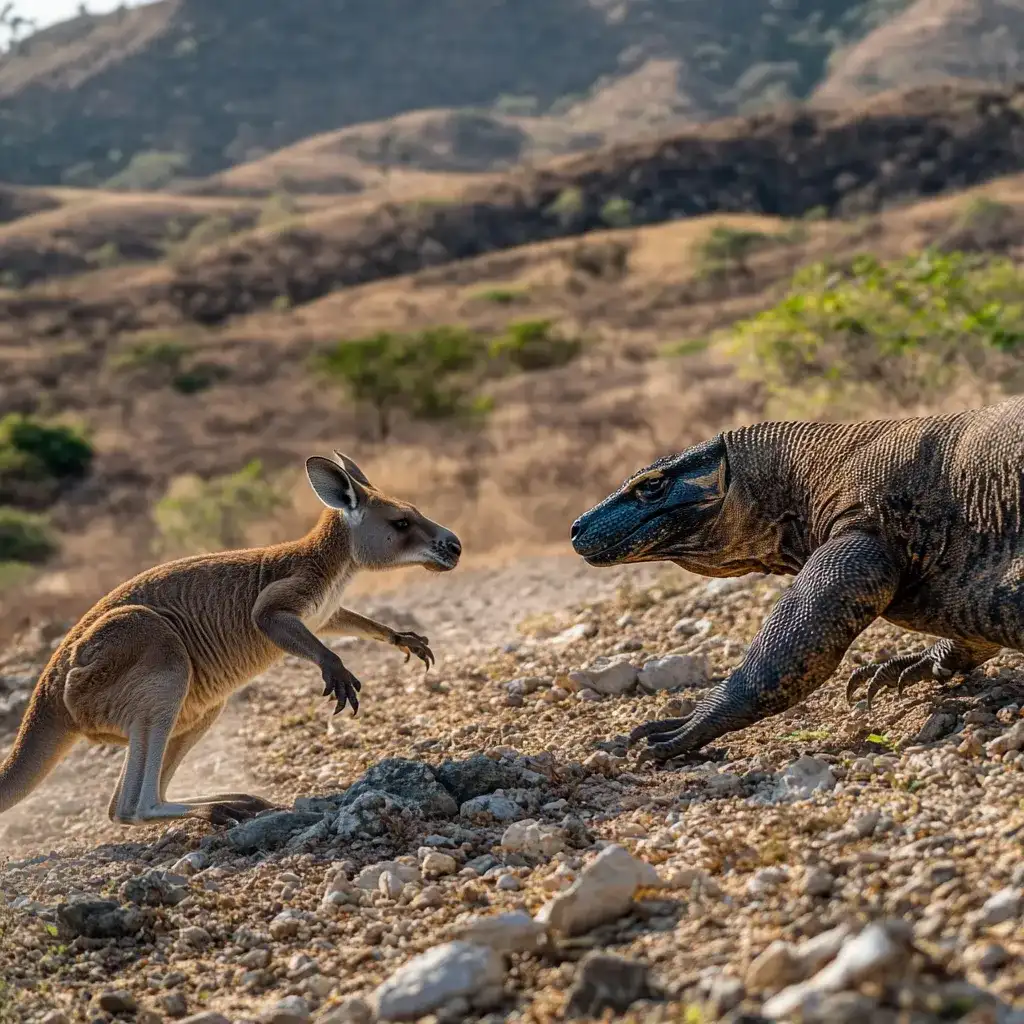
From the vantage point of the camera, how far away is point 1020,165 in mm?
76938

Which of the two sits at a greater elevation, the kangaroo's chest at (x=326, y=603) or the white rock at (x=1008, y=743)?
the kangaroo's chest at (x=326, y=603)

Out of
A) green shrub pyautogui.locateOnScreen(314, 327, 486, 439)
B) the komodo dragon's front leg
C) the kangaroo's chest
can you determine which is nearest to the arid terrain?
green shrub pyautogui.locateOnScreen(314, 327, 486, 439)

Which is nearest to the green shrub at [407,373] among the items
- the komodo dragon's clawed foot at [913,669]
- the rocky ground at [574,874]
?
the rocky ground at [574,874]

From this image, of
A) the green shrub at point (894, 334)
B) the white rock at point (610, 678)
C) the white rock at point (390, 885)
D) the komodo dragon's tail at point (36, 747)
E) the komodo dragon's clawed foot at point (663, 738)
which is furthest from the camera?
the green shrub at point (894, 334)

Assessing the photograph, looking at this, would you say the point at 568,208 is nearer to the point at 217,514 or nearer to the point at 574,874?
the point at 217,514

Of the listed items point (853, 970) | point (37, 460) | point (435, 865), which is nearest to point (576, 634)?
point (435, 865)

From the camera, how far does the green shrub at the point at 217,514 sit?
19312 mm

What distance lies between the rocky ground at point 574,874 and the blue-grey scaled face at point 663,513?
84 centimetres

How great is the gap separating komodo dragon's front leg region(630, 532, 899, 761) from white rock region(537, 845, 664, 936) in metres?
1.68

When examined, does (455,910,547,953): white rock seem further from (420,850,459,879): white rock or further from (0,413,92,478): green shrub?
(0,413,92,478): green shrub

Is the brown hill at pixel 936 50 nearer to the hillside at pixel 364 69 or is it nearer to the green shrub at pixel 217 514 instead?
the hillside at pixel 364 69

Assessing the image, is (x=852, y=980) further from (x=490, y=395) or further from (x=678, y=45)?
(x=678, y=45)

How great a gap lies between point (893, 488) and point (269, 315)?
6068 centimetres

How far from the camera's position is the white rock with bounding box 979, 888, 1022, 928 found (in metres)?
3.37
